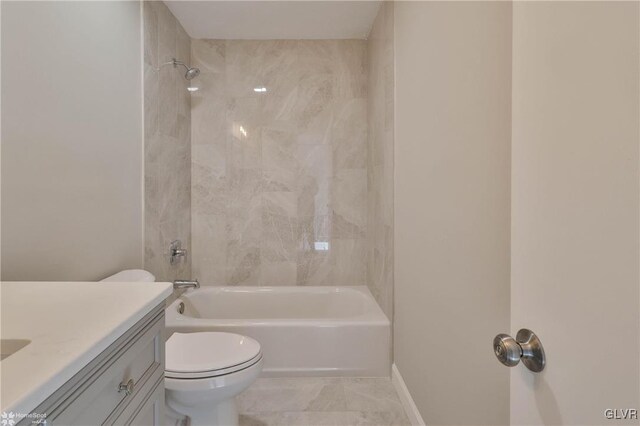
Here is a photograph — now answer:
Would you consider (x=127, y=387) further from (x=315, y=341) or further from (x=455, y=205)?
(x=315, y=341)

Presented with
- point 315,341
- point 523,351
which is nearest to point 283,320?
point 315,341

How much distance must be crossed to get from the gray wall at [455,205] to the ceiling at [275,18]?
731mm

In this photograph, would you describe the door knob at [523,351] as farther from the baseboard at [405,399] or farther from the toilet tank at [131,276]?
the toilet tank at [131,276]

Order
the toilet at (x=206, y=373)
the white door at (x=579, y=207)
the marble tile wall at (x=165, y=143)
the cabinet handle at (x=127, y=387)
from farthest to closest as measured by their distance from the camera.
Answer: the marble tile wall at (x=165, y=143) → the toilet at (x=206, y=373) → the cabinet handle at (x=127, y=387) → the white door at (x=579, y=207)

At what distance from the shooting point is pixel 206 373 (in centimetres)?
134

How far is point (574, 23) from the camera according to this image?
475 millimetres

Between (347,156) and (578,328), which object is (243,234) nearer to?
(347,156)

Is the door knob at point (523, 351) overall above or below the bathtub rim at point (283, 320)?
above

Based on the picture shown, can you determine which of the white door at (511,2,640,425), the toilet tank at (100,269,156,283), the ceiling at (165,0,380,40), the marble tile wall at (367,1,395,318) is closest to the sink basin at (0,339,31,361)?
the white door at (511,2,640,425)

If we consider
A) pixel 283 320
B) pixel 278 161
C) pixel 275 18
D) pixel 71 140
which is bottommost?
pixel 283 320

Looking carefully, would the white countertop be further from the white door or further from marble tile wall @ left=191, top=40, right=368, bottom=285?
marble tile wall @ left=191, top=40, right=368, bottom=285

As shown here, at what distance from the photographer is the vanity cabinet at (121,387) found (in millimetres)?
533

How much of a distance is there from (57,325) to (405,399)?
1.68 metres

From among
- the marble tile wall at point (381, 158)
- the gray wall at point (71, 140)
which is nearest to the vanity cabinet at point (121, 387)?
the gray wall at point (71, 140)
